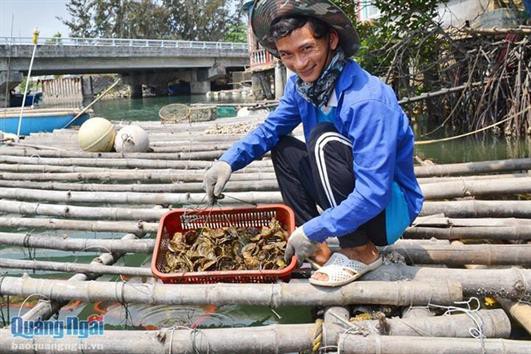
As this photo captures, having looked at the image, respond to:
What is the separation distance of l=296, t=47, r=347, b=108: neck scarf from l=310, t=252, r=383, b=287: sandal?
0.70m

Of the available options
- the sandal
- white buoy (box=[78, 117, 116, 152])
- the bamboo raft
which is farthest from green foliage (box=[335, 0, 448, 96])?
the sandal

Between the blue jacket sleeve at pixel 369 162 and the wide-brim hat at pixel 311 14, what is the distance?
363 mm

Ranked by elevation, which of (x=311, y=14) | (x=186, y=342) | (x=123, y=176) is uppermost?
(x=311, y=14)

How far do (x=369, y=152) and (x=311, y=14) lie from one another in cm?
63

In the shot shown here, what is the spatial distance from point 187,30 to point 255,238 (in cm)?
5485

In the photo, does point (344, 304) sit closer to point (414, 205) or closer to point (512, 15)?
point (414, 205)

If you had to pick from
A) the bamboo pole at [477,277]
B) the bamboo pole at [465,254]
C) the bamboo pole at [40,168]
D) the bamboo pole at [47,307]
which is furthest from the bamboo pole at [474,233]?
the bamboo pole at [40,168]

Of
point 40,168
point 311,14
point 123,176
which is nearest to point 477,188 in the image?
point 311,14

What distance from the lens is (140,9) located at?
49.4 meters

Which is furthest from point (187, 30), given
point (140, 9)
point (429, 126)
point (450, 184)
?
point (450, 184)

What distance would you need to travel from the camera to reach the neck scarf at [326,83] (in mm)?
2051

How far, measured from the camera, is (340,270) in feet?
6.81

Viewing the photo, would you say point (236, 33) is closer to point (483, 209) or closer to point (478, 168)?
point (478, 168)

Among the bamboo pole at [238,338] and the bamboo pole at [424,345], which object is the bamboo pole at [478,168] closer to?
the bamboo pole at [238,338]
